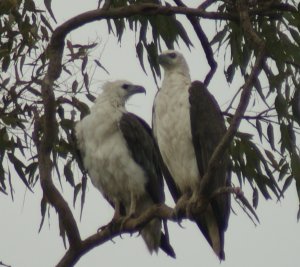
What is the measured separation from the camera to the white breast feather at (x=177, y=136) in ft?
17.6

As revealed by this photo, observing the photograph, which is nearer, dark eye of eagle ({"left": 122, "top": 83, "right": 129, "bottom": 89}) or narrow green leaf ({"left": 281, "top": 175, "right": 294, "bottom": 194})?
narrow green leaf ({"left": 281, "top": 175, "right": 294, "bottom": 194})

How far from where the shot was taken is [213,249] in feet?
17.1

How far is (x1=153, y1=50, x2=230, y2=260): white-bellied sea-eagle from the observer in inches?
207

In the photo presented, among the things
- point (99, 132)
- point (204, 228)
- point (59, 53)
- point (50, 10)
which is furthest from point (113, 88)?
point (59, 53)

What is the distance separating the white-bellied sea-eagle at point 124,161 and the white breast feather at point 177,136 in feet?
2.35

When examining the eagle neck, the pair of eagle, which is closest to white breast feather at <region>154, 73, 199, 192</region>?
the pair of eagle

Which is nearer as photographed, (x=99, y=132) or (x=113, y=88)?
(x=99, y=132)

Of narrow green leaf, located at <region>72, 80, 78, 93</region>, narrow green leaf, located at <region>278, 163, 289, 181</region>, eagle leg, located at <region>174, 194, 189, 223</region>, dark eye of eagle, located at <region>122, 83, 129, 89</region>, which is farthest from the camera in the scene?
dark eye of eagle, located at <region>122, 83, 129, 89</region>

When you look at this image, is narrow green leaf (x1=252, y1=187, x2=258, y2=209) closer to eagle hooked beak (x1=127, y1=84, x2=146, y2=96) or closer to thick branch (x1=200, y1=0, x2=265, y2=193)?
eagle hooked beak (x1=127, y1=84, x2=146, y2=96)

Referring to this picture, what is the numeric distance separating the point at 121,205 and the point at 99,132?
574 millimetres

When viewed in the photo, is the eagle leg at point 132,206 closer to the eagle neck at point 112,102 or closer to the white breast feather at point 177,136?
the eagle neck at point 112,102

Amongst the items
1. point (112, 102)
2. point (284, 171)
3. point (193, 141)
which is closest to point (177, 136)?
point (193, 141)

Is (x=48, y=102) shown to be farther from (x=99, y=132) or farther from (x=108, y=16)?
(x=99, y=132)

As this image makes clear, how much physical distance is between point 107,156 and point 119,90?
0.65 m
